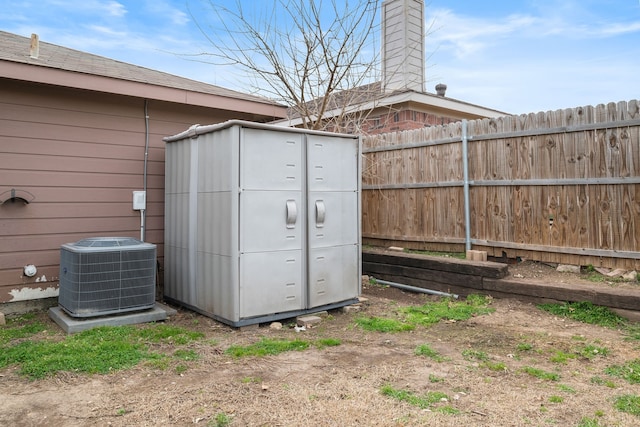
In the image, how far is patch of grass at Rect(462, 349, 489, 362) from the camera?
11.0 feet

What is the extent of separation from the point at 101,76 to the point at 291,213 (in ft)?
8.53

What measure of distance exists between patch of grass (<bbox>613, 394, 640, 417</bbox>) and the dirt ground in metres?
0.05

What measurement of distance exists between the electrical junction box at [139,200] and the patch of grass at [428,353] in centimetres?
367

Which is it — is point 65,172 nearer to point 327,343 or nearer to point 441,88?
point 327,343

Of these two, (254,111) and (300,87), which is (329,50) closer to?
(300,87)

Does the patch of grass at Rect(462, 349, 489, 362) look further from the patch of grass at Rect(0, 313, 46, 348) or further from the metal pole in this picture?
the patch of grass at Rect(0, 313, 46, 348)

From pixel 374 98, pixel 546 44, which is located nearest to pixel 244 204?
pixel 374 98

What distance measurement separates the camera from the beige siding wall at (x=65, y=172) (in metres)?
4.54

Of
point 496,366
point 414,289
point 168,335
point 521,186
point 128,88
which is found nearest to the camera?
point 496,366

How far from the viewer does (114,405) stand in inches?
99.8

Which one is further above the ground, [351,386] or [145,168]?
[145,168]

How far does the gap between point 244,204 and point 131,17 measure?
524cm

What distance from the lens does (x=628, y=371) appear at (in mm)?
2988

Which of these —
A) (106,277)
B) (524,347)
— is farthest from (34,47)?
(524,347)
